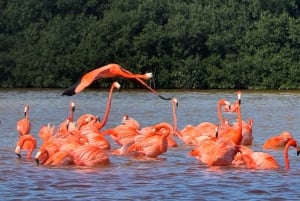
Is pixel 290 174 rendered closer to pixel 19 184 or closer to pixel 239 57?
pixel 19 184

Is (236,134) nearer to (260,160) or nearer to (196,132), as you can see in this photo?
(260,160)

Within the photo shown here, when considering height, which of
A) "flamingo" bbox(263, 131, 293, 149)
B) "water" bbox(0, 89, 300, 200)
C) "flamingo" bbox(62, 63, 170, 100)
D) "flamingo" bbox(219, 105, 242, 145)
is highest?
"flamingo" bbox(62, 63, 170, 100)

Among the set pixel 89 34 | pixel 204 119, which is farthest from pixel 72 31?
pixel 204 119

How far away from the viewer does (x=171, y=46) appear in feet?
137

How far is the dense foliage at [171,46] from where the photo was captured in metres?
40.0

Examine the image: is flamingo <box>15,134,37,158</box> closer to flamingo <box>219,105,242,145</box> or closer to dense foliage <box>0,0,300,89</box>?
flamingo <box>219,105,242,145</box>

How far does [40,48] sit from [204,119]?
24.9m

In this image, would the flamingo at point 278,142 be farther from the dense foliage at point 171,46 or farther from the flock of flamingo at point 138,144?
the dense foliage at point 171,46

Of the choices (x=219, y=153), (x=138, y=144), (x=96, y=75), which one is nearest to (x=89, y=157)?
(x=138, y=144)

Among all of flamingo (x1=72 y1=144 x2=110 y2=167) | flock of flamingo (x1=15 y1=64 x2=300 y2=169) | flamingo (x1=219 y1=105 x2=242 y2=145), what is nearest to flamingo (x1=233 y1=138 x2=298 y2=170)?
flock of flamingo (x1=15 y1=64 x2=300 y2=169)

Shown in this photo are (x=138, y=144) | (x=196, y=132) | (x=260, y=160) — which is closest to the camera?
(x=260, y=160)

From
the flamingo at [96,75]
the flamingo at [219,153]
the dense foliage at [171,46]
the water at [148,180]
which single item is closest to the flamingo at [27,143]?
the water at [148,180]

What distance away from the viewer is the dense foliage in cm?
4003

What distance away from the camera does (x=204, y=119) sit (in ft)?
61.6
